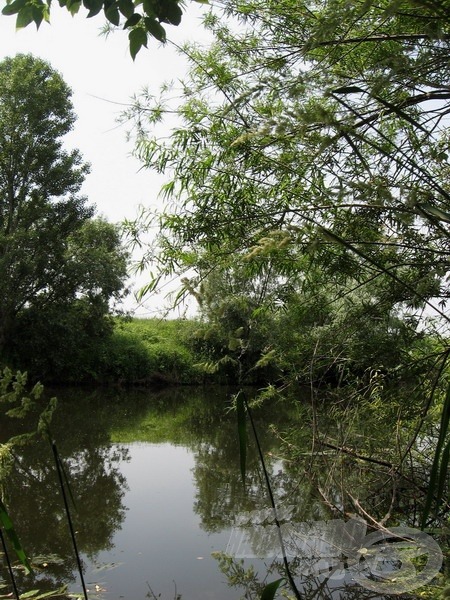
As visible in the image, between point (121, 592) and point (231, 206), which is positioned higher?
point (231, 206)

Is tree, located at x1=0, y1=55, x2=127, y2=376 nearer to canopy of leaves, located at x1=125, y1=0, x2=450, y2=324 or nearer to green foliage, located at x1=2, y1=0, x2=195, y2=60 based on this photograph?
canopy of leaves, located at x1=125, y1=0, x2=450, y2=324

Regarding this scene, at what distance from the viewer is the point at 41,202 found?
15930 millimetres

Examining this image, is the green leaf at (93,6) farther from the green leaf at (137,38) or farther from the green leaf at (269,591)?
the green leaf at (269,591)

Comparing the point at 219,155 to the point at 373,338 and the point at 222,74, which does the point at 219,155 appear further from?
the point at 373,338

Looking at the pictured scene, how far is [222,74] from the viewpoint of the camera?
132 inches

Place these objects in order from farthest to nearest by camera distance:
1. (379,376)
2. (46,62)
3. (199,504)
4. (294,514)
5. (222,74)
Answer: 1. (46,62)
2. (199,504)
3. (294,514)
4. (222,74)
5. (379,376)

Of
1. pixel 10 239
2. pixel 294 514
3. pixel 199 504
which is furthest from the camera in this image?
pixel 10 239

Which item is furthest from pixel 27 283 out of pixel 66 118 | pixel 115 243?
pixel 66 118

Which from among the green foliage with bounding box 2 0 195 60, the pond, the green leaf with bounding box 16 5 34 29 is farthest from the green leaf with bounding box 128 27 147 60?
the pond

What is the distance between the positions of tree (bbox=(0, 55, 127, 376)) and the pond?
23.3 ft

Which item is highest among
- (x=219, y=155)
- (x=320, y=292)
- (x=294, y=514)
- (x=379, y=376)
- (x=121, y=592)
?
(x=219, y=155)

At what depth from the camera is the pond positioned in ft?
11.8

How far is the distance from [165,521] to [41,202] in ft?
40.7

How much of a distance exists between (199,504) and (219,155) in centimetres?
345
